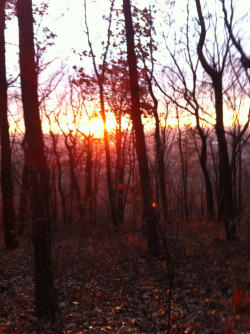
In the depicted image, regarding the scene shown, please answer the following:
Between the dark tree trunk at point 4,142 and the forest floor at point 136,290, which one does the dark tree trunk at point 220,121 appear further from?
the dark tree trunk at point 4,142

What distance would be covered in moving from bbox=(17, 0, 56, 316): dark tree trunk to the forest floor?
56 centimetres

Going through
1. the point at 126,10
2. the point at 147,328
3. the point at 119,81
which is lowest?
the point at 147,328

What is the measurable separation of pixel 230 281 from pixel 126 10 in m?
8.72

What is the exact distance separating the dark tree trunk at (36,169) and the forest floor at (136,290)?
56cm

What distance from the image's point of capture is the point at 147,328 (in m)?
5.91

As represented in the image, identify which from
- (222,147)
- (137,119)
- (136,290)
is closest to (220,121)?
(222,147)

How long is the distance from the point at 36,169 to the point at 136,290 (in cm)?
413

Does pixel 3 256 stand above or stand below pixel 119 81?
below

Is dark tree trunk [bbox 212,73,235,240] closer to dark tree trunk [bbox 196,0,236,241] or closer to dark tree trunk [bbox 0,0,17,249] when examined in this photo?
dark tree trunk [bbox 196,0,236,241]

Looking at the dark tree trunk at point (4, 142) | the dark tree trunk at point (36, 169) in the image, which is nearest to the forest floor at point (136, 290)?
the dark tree trunk at point (36, 169)

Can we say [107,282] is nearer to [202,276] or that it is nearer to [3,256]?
[202,276]

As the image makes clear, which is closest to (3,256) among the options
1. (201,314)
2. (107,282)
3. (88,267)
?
(88,267)

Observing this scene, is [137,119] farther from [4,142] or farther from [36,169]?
[36,169]

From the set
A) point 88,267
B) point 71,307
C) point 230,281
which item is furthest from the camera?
point 88,267
